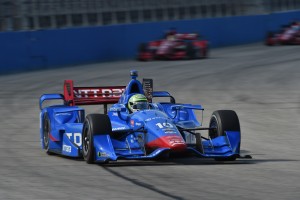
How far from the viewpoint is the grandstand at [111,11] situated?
28861 millimetres

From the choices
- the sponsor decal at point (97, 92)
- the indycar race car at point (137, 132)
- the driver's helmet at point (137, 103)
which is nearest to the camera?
the indycar race car at point (137, 132)

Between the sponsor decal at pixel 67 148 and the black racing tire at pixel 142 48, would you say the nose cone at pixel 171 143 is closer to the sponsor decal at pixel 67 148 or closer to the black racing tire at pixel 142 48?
the sponsor decal at pixel 67 148

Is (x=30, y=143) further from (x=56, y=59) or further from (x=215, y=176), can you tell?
(x=56, y=59)

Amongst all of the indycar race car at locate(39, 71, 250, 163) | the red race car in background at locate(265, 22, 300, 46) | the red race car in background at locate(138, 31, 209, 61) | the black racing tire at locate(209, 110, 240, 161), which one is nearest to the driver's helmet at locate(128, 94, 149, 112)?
the indycar race car at locate(39, 71, 250, 163)

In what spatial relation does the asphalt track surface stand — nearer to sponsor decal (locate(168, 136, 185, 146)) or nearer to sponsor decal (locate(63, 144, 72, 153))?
sponsor decal (locate(63, 144, 72, 153))

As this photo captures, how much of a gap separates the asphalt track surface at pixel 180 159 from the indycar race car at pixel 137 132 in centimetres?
17

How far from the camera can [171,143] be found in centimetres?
1077

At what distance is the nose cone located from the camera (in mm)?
10727

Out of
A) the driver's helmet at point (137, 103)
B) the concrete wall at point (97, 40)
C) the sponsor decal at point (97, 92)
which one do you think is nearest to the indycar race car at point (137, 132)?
the driver's helmet at point (137, 103)

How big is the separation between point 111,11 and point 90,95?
76.9 ft

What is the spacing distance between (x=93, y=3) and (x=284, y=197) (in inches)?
1103

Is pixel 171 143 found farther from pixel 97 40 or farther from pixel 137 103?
pixel 97 40

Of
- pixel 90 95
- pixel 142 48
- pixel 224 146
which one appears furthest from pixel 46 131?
pixel 142 48

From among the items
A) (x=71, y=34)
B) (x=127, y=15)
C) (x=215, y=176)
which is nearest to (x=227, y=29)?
(x=127, y=15)
